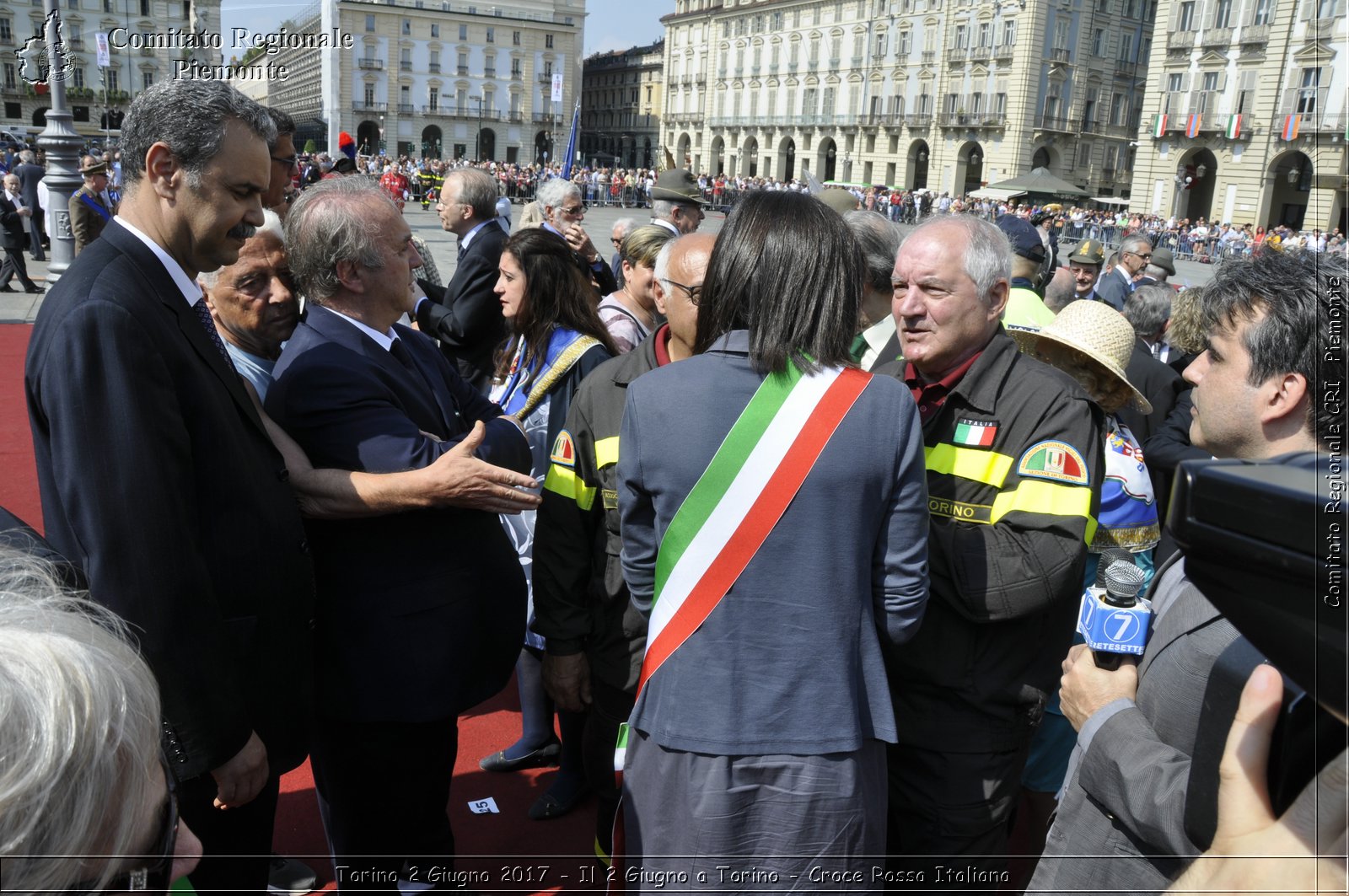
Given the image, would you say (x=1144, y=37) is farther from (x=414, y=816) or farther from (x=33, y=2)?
(x=414, y=816)

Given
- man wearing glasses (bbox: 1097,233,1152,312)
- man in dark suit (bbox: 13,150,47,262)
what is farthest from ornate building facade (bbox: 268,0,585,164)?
man wearing glasses (bbox: 1097,233,1152,312)

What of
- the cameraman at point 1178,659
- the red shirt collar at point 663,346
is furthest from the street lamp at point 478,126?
the cameraman at point 1178,659

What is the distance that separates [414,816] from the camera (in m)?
2.27

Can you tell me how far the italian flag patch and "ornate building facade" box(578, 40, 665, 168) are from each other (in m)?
89.6

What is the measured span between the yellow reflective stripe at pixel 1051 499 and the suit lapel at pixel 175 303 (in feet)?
5.57

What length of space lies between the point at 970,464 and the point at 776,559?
70 cm

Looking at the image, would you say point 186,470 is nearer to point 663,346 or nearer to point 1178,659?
point 663,346

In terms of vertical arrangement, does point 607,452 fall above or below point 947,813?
above

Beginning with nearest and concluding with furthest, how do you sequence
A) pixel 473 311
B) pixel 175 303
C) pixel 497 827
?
pixel 175 303 < pixel 497 827 < pixel 473 311

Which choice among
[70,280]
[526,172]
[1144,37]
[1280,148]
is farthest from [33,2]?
[1144,37]

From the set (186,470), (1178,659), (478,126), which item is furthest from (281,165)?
(478,126)

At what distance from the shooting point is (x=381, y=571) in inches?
82.1

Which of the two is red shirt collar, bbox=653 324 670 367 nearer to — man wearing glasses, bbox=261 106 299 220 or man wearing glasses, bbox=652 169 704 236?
man wearing glasses, bbox=261 106 299 220

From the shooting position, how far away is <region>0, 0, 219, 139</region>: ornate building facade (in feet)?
37.6
